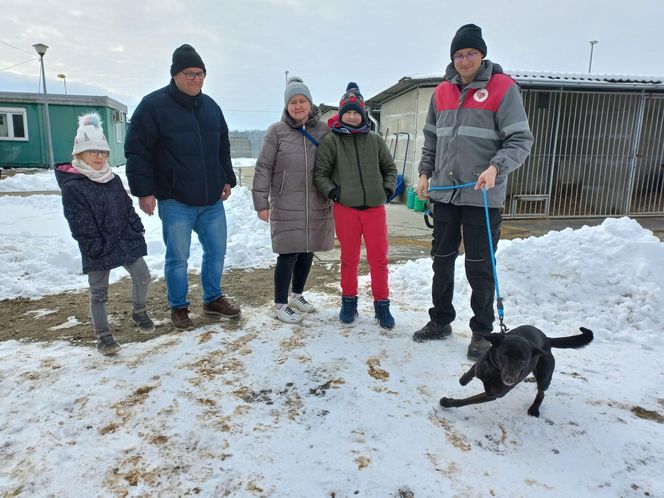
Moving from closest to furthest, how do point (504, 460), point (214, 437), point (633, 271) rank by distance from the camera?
1. point (504, 460)
2. point (214, 437)
3. point (633, 271)

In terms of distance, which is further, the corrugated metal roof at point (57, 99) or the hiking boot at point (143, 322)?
the corrugated metal roof at point (57, 99)

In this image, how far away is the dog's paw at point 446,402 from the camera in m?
2.37

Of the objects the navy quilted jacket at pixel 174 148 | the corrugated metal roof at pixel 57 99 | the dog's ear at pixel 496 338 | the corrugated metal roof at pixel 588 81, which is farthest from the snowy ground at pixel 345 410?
the corrugated metal roof at pixel 57 99

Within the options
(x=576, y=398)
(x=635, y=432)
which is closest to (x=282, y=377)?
(x=576, y=398)

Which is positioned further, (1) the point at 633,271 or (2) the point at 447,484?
(1) the point at 633,271

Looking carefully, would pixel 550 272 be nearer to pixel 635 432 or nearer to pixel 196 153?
pixel 635 432

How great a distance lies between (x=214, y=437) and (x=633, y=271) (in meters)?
3.61

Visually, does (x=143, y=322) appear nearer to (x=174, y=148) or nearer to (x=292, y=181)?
(x=174, y=148)

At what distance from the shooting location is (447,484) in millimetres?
1873

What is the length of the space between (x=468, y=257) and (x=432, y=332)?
0.63 m

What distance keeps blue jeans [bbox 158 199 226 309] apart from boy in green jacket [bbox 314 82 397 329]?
924 millimetres

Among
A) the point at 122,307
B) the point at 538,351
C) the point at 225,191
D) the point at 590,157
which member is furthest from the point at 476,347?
the point at 590,157

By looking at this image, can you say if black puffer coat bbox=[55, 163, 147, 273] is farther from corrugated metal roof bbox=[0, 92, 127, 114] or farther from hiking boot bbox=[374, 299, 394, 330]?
corrugated metal roof bbox=[0, 92, 127, 114]

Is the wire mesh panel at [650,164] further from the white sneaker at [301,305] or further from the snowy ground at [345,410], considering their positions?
the white sneaker at [301,305]
